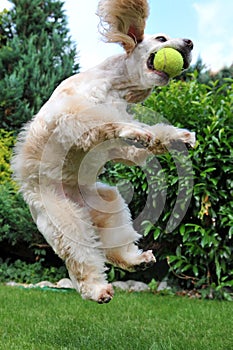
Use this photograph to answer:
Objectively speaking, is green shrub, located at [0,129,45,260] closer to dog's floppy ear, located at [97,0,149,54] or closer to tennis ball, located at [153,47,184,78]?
dog's floppy ear, located at [97,0,149,54]

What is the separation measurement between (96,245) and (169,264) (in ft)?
11.3

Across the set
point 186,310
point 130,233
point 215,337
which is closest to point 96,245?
point 130,233

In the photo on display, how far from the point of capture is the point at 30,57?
9.01 metres

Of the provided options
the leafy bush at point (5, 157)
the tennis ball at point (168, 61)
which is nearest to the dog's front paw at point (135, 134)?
the tennis ball at point (168, 61)

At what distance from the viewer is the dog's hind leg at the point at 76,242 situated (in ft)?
9.14

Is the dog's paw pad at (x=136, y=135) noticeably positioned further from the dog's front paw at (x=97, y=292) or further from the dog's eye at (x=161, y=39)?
the dog's front paw at (x=97, y=292)

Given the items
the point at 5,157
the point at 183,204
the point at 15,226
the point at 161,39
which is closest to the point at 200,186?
the point at 183,204

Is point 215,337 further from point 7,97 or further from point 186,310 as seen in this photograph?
point 7,97

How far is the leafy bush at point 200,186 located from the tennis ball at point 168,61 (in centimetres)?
286

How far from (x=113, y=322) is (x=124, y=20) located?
104 inches

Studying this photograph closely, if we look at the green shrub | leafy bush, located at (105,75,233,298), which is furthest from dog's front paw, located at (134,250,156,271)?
the green shrub

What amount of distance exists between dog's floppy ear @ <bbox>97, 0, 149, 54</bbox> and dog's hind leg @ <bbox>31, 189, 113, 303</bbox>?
0.91 metres

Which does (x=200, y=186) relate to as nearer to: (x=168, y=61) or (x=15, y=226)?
(x=15, y=226)

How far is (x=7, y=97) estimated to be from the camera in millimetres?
8609
